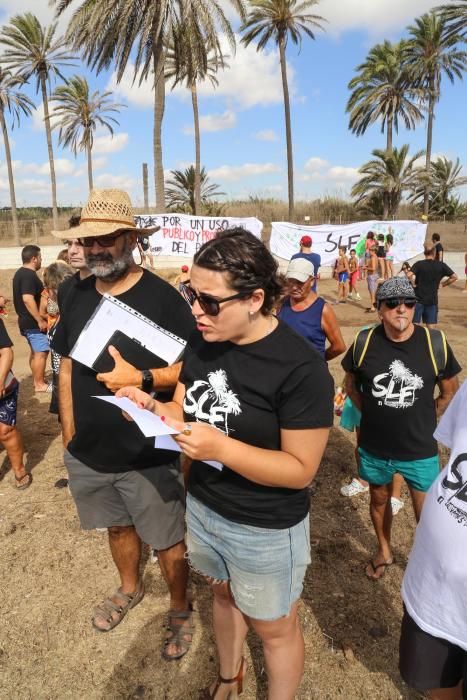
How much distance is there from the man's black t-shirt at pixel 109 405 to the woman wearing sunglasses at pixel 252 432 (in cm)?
43

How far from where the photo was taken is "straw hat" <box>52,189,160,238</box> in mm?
2145

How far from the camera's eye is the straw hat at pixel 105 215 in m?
2.14

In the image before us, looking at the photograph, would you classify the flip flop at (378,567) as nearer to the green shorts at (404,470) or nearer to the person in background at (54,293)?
the green shorts at (404,470)

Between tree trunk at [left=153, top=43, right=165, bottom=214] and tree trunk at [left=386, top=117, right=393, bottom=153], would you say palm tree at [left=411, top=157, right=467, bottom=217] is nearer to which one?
tree trunk at [left=386, top=117, right=393, bottom=153]

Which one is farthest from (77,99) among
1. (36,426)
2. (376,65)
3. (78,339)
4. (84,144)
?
(78,339)

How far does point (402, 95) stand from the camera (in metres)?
34.8

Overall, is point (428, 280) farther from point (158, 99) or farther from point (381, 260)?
point (158, 99)

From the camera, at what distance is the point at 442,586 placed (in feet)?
4.69

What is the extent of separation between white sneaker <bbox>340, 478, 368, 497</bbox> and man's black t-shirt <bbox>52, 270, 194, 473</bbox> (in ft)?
6.70

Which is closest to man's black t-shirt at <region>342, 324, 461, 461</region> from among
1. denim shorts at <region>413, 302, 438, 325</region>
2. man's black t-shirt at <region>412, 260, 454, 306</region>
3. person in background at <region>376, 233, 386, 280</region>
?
man's black t-shirt at <region>412, 260, 454, 306</region>

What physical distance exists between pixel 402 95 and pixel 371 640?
40.4m

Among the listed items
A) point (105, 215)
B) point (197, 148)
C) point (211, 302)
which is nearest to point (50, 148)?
point (197, 148)

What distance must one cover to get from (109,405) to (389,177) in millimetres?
35544

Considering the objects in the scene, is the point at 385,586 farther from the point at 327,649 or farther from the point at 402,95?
the point at 402,95
